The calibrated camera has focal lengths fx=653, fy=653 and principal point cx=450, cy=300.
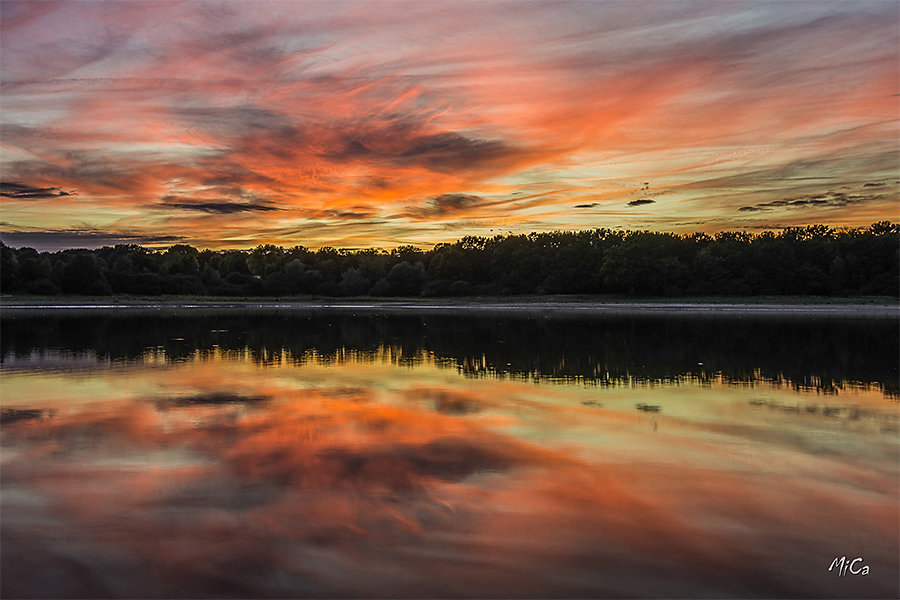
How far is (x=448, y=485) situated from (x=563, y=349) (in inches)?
828

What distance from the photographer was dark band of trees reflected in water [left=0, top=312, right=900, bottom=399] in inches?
858

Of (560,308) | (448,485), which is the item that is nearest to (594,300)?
(560,308)

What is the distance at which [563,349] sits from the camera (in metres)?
30.0

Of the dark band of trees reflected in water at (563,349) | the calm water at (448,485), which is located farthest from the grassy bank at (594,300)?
the calm water at (448,485)

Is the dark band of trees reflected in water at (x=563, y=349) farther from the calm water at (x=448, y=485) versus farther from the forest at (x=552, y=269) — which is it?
the forest at (x=552, y=269)

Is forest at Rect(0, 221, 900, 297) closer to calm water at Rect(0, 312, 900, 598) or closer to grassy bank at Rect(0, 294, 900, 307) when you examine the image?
grassy bank at Rect(0, 294, 900, 307)

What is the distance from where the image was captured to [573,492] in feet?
30.8

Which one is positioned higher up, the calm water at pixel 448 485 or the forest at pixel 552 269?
the forest at pixel 552 269

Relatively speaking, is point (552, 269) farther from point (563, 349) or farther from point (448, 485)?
point (448, 485)

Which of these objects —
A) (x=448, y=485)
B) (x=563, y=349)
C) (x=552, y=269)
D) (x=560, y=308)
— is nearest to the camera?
(x=448, y=485)

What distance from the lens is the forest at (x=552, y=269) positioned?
98812 mm

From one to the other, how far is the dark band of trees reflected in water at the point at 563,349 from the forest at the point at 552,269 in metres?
61.3

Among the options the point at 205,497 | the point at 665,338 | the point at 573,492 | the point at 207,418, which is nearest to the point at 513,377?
the point at 207,418

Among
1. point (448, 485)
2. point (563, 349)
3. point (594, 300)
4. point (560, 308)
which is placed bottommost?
point (448, 485)
